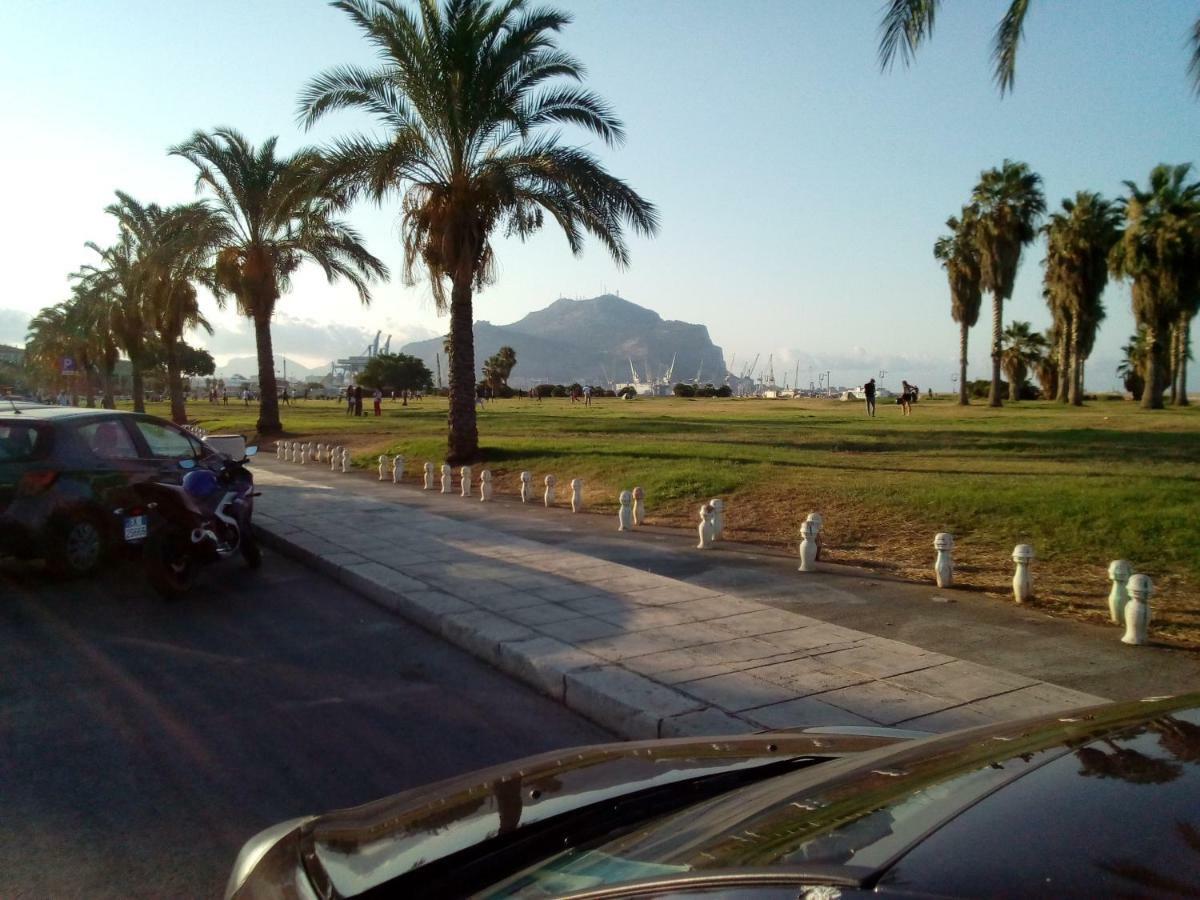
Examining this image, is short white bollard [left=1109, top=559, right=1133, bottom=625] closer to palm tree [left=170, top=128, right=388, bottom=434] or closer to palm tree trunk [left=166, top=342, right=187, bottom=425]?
palm tree [left=170, top=128, right=388, bottom=434]

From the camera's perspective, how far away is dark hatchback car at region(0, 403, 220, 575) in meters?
8.58

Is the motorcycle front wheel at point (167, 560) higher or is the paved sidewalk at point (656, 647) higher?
the motorcycle front wheel at point (167, 560)

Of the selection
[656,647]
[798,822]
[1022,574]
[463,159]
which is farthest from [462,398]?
[798,822]

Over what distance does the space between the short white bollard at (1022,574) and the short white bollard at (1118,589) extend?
0.78 meters

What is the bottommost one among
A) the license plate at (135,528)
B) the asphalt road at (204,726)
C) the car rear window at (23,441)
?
the asphalt road at (204,726)

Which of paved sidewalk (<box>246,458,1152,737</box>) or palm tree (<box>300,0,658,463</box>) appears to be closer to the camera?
paved sidewalk (<box>246,458,1152,737</box>)

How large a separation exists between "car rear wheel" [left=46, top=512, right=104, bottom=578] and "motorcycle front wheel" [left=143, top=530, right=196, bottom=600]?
41.8 inches

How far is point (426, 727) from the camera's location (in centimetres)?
545

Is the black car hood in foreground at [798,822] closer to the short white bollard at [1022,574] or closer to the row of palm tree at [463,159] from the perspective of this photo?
the short white bollard at [1022,574]

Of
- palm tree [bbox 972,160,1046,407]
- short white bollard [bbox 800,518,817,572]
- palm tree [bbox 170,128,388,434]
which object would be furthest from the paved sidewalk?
palm tree [bbox 972,160,1046,407]

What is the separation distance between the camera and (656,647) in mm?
6719

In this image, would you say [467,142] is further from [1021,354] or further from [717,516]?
[1021,354]

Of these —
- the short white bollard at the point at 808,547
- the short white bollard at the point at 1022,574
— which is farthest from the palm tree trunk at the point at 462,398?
the short white bollard at the point at 1022,574

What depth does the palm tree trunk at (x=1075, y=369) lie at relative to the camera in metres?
45.8
